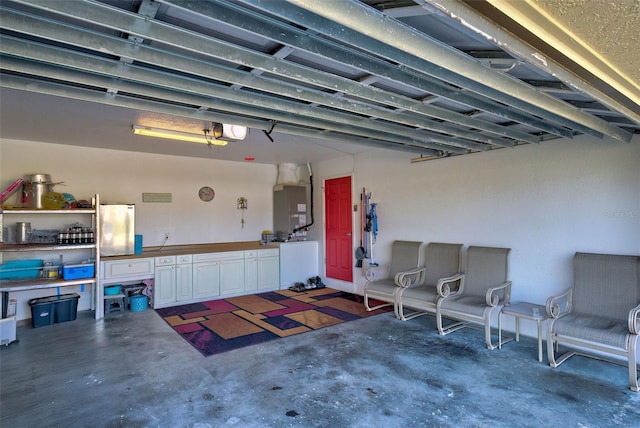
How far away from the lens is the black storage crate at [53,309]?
4566mm

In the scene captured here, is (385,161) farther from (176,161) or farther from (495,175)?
(176,161)

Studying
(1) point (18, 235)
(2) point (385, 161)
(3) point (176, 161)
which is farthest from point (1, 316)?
(2) point (385, 161)

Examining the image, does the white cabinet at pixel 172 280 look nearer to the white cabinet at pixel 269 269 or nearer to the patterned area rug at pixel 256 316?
the patterned area rug at pixel 256 316

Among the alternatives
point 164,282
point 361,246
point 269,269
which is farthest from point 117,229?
point 361,246

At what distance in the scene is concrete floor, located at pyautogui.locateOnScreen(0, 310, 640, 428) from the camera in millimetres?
2475

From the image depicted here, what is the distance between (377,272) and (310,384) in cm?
303

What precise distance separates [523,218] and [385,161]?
7.45 ft

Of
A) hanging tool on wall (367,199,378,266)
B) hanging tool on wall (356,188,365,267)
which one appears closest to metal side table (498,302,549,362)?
hanging tool on wall (367,199,378,266)

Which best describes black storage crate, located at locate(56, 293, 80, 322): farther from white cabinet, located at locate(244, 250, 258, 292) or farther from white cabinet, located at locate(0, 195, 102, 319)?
white cabinet, located at locate(244, 250, 258, 292)

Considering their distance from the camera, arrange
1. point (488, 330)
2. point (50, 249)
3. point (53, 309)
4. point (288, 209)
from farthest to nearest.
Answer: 1. point (288, 209)
2. point (53, 309)
3. point (50, 249)
4. point (488, 330)

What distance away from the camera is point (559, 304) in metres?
3.72

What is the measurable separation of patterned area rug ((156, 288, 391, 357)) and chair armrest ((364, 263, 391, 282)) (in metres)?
0.46

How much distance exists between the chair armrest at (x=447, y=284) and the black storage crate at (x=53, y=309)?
15.8 feet

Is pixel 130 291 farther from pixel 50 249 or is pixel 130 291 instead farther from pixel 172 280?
pixel 50 249
